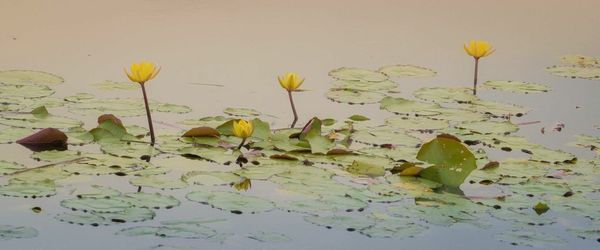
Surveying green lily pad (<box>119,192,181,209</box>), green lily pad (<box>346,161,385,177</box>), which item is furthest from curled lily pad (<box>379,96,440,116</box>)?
green lily pad (<box>119,192,181,209</box>)

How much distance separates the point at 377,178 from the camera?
256cm

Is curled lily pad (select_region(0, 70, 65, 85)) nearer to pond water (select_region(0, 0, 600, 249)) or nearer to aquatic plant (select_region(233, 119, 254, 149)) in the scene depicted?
pond water (select_region(0, 0, 600, 249))

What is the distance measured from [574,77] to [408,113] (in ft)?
3.00

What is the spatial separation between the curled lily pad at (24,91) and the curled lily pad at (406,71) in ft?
3.71

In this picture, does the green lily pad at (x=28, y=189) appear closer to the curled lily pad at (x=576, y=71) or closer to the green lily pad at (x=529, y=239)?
the green lily pad at (x=529, y=239)

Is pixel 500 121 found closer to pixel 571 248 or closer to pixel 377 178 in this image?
pixel 377 178

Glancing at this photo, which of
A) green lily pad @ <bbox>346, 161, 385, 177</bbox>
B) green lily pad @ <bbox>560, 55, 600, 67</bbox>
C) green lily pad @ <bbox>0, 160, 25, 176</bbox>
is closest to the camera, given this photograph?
green lily pad @ <bbox>0, 160, 25, 176</bbox>

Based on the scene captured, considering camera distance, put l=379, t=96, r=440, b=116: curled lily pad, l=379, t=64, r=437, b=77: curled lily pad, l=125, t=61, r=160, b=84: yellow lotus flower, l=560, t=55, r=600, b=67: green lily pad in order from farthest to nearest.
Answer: l=560, t=55, r=600, b=67: green lily pad → l=379, t=64, r=437, b=77: curled lily pad → l=379, t=96, r=440, b=116: curled lily pad → l=125, t=61, r=160, b=84: yellow lotus flower

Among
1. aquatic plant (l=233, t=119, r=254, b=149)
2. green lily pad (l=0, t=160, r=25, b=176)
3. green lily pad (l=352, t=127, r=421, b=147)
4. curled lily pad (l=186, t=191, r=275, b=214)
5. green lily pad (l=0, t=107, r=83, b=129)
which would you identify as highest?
aquatic plant (l=233, t=119, r=254, b=149)

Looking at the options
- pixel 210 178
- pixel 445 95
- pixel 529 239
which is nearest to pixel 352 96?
pixel 445 95

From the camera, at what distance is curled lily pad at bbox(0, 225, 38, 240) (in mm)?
2104

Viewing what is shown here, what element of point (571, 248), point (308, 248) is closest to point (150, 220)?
point (308, 248)

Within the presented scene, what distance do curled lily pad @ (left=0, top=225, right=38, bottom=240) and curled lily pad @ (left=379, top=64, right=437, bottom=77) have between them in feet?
5.73

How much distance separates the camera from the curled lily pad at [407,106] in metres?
3.18
